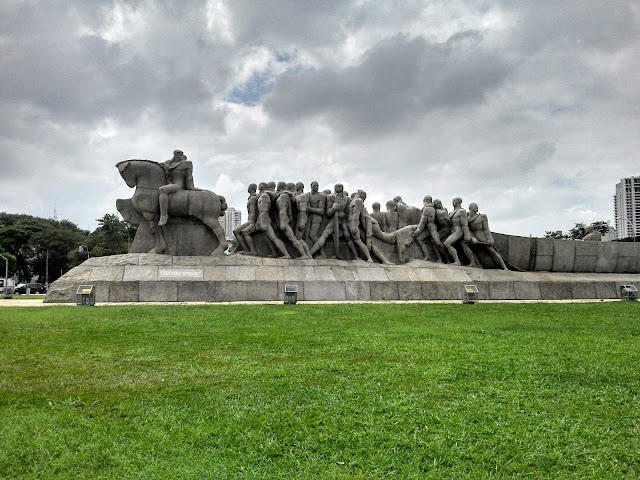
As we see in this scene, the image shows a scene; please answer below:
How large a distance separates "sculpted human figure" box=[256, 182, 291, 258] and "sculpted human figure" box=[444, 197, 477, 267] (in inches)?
217

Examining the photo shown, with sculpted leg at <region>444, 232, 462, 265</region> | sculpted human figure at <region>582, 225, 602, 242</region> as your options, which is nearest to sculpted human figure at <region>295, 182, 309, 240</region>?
sculpted leg at <region>444, 232, 462, 265</region>

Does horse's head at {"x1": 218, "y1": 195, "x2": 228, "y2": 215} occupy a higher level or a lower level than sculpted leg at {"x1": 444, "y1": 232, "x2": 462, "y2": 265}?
higher

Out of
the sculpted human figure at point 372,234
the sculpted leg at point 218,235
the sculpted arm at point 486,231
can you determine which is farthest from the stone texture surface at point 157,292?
the sculpted arm at point 486,231

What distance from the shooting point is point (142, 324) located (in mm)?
7754

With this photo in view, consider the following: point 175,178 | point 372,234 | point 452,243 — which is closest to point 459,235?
point 452,243

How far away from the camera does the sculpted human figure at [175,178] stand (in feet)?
47.0

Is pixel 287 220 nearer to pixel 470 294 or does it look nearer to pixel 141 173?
pixel 141 173

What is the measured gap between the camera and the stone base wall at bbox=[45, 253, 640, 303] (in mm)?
12891

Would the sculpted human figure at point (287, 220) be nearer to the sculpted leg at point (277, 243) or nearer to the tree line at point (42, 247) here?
the sculpted leg at point (277, 243)

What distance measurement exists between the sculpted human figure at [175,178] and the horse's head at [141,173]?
0.75 feet

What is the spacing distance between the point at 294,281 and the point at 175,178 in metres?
4.49

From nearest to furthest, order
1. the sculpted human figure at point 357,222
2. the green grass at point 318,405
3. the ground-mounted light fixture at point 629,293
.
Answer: the green grass at point 318,405 < the ground-mounted light fixture at point 629,293 < the sculpted human figure at point 357,222

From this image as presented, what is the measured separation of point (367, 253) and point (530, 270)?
19.6 feet

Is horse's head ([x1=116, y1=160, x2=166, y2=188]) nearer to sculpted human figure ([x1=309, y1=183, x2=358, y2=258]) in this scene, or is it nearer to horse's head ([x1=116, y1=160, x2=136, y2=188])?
horse's head ([x1=116, y1=160, x2=136, y2=188])
